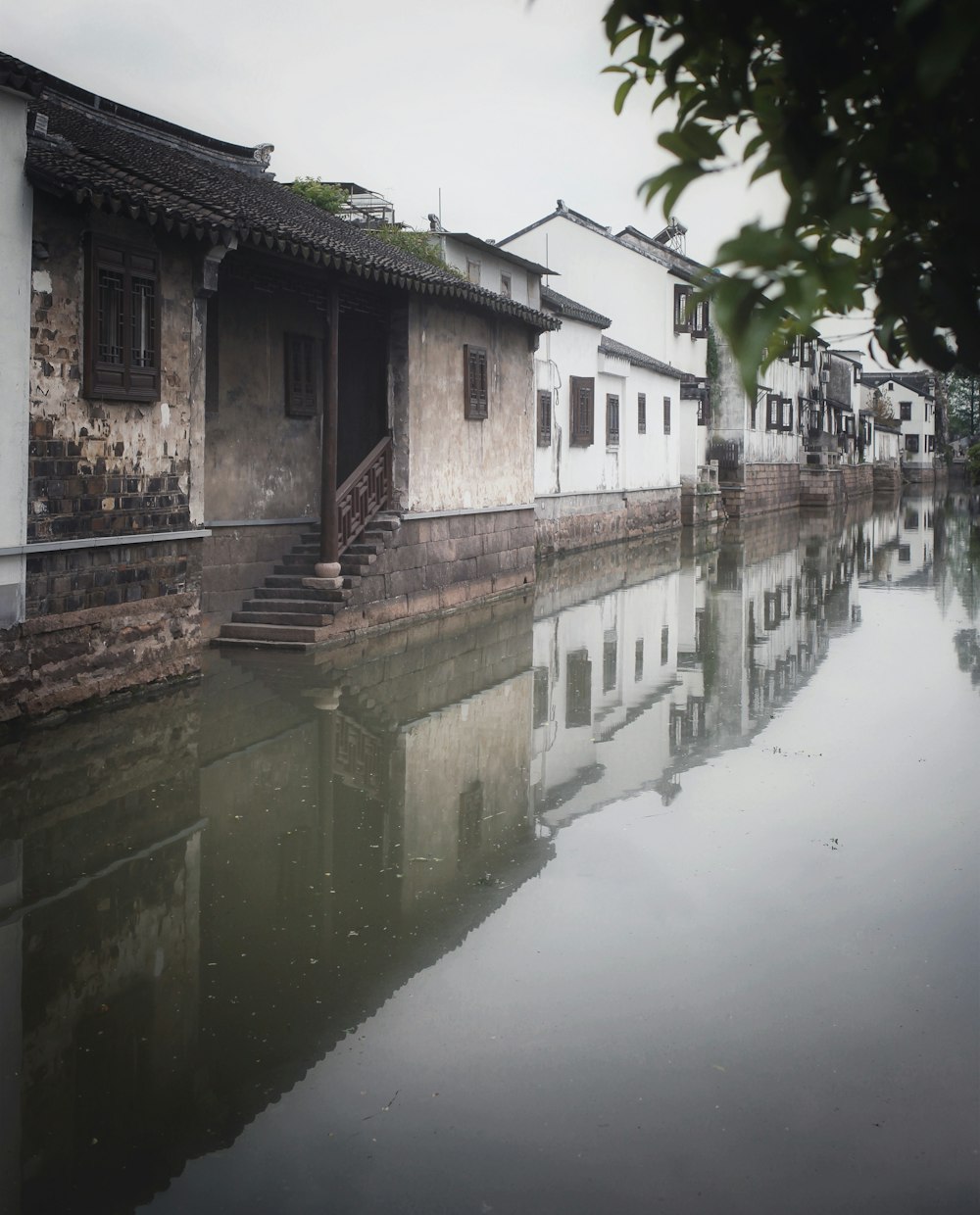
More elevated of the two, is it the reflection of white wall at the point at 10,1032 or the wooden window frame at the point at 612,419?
the wooden window frame at the point at 612,419

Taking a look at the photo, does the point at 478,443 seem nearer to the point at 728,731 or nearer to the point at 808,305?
the point at 728,731

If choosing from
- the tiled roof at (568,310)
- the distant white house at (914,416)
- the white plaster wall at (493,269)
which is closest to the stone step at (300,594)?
the white plaster wall at (493,269)

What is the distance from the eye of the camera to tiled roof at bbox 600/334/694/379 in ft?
92.8

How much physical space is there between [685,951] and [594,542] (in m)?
22.8

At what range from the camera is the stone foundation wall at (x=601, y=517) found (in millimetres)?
24938

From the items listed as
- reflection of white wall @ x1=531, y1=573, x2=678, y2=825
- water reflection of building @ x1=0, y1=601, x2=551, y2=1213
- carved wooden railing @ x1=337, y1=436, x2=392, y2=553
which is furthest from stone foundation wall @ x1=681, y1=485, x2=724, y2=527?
water reflection of building @ x1=0, y1=601, x2=551, y2=1213

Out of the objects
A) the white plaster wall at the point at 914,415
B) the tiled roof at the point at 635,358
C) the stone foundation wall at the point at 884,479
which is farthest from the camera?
the white plaster wall at the point at 914,415

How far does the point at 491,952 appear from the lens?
16.7 ft

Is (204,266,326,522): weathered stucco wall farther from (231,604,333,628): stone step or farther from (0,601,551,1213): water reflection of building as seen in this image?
(0,601,551,1213): water reflection of building

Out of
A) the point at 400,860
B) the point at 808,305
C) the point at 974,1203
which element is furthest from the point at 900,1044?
the point at 808,305

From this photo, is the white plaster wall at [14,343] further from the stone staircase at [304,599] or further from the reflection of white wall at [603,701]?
the stone staircase at [304,599]

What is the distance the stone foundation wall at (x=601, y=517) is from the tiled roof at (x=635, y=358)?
3014 mm

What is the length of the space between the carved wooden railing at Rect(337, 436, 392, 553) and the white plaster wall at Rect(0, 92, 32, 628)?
A: 5.19 m

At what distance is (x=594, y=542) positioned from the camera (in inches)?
1091
